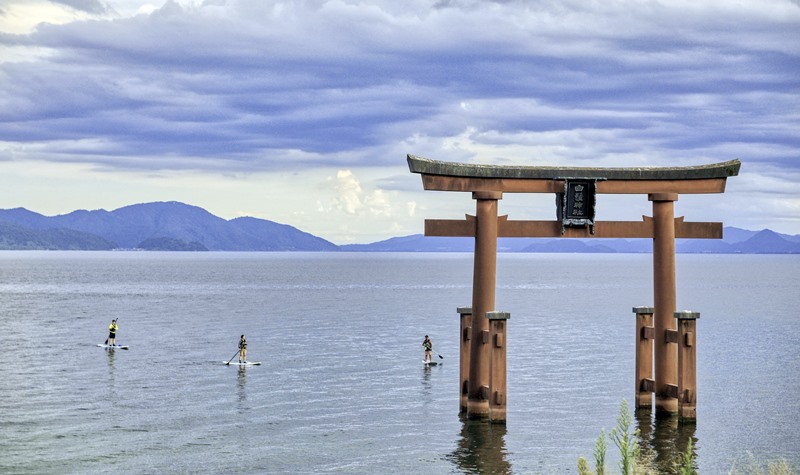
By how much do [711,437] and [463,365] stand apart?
8.06 meters

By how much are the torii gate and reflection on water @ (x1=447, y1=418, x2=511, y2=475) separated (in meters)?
0.44

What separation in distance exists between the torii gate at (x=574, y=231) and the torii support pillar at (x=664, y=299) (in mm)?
30

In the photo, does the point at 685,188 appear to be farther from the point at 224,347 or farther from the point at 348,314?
the point at 348,314

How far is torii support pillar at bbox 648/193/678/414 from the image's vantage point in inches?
1117

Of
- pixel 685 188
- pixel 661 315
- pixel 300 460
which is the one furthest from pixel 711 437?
pixel 300 460

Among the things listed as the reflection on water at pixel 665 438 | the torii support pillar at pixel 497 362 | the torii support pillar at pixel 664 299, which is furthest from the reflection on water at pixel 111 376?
the torii support pillar at pixel 664 299

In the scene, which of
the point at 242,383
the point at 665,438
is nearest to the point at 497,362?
the point at 665,438

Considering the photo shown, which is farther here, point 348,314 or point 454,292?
point 454,292

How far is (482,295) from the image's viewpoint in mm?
27422

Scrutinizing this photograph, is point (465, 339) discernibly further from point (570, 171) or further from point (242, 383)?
point (242, 383)

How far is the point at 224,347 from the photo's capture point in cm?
5806

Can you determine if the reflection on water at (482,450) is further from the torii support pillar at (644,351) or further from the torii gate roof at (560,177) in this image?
the torii gate roof at (560,177)

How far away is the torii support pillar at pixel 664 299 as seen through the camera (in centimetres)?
2836

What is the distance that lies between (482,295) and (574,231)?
137 inches
